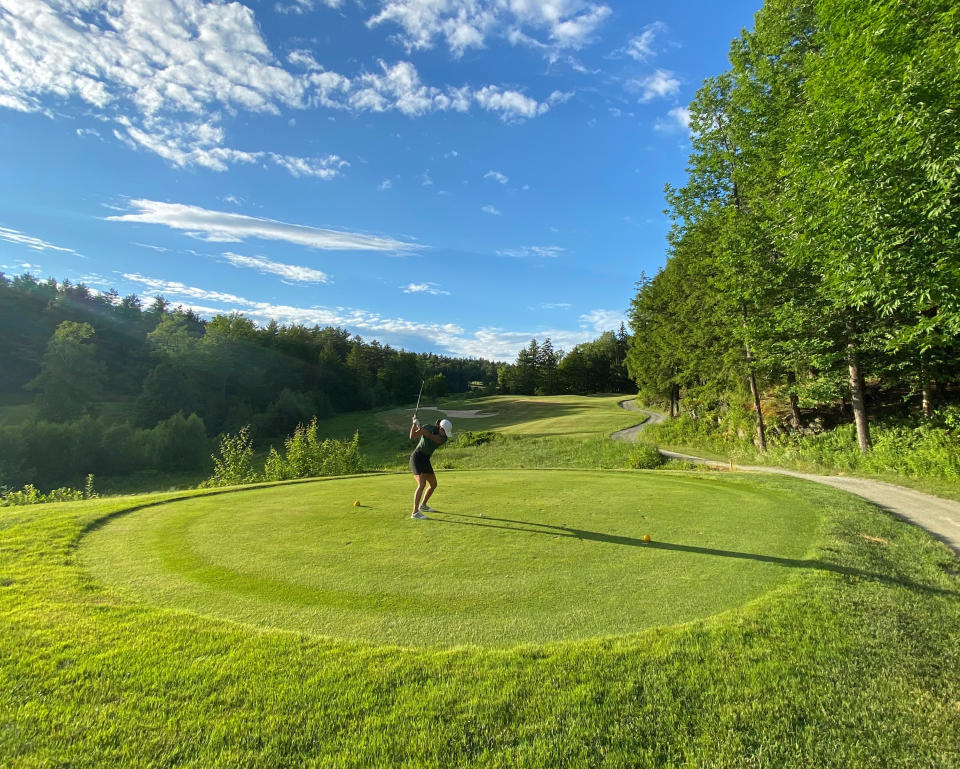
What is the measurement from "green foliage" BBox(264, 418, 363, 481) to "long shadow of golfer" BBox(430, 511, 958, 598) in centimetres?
1347

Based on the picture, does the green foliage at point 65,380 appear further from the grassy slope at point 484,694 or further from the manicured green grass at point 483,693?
the grassy slope at point 484,694

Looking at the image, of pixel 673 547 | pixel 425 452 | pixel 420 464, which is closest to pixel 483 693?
pixel 673 547

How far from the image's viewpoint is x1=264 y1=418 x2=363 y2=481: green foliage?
19625mm

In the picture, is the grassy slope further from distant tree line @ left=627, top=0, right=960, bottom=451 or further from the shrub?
the shrub

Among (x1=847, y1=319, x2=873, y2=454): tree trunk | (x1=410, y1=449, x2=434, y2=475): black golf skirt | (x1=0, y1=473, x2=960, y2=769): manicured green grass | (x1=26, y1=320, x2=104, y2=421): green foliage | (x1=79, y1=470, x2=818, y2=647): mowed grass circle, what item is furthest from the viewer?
(x1=26, y1=320, x2=104, y2=421): green foliage

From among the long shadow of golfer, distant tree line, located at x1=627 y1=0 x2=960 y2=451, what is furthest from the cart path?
distant tree line, located at x1=627 y1=0 x2=960 y2=451

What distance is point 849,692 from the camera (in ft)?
10.8

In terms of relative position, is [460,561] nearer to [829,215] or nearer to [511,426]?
[829,215]

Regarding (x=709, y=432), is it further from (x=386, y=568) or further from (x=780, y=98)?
(x=386, y=568)

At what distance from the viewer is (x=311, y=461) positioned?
20.6m

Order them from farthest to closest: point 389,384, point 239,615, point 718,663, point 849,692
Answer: point 389,384 → point 239,615 → point 718,663 → point 849,692

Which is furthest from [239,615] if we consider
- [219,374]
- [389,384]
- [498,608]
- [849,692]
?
[389,384]

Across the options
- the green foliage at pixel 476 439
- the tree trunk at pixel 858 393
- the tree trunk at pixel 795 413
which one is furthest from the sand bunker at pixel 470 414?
the tree trunk at pixel 858 393

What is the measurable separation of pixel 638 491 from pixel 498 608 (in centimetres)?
678
